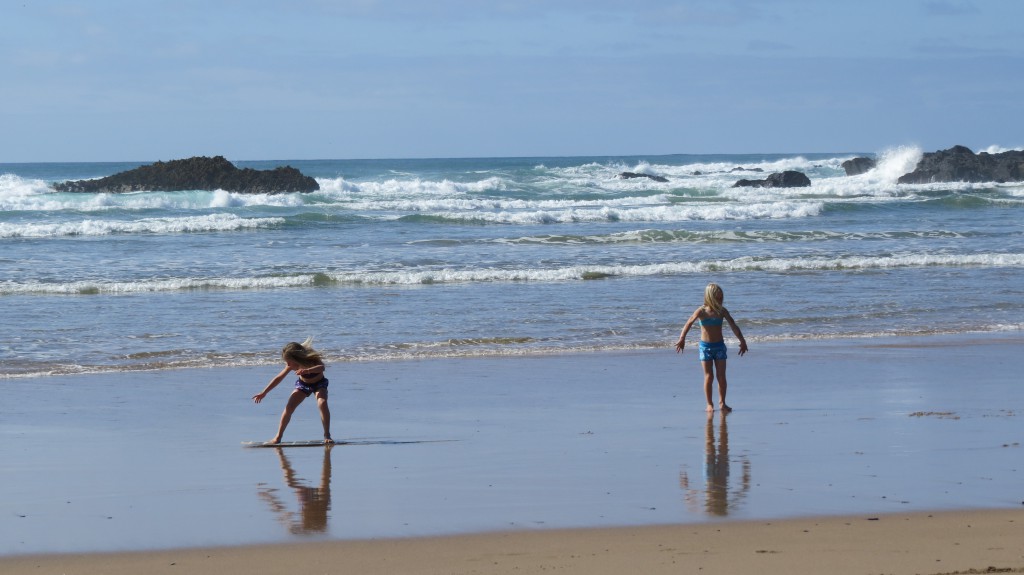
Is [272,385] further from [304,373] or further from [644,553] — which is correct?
[644,553]

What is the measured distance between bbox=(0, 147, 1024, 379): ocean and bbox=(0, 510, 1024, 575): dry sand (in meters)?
7.00

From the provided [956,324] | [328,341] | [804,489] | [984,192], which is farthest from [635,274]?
[984,192]

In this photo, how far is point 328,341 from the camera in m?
14.0

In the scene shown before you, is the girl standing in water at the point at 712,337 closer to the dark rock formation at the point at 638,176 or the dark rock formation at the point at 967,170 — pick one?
the dark rock formation at the point at 967,170

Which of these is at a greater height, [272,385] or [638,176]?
[638,176]

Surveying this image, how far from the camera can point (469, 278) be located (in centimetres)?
2019

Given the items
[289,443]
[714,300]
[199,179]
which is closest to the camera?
[289,443]

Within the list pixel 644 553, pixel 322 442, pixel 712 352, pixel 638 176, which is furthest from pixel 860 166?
pixel 644 553

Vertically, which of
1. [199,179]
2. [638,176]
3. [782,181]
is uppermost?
[638,176]

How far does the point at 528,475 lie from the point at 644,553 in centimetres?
166

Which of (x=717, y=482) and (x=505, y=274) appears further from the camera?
(x=505, y=274)

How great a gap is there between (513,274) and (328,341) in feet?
22.5

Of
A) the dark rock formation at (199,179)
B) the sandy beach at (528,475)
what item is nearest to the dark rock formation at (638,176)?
the dark rock formation at (199,179)

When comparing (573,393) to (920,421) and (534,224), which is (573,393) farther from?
(534,224)
